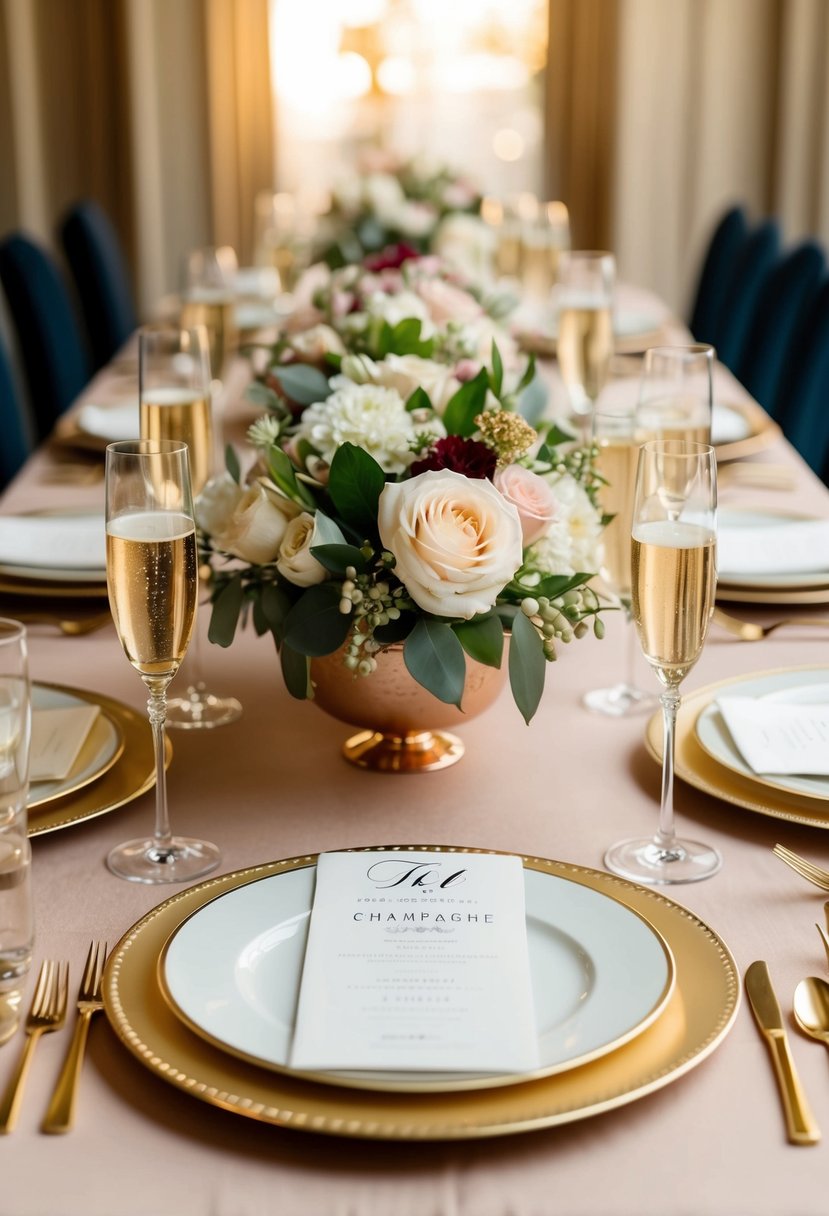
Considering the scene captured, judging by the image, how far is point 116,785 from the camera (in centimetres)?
113

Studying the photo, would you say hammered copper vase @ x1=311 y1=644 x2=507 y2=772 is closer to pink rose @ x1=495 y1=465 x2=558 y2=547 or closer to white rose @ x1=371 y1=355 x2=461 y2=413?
pink rose @ x1=495 y1=465 x2=558 y2=547

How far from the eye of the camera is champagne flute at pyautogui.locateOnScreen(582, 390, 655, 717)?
132cm

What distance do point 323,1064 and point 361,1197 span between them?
7 centimetres

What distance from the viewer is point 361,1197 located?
2.29 feet

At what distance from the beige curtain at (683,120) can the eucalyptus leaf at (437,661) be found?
16.1 feet

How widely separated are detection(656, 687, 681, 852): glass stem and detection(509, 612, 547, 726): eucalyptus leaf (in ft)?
0.30

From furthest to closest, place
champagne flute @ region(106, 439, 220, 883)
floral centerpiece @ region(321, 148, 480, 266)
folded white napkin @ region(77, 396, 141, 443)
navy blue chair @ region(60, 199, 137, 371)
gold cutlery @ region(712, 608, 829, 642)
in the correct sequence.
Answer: navy blue chair @ region(60, 199, 137, 371) < floral centerpiece @ region(321, 148, 480, 266) < folded white napkin @ region(77, 396, 141, 443) < gold cutlery @ region(712, 608, 829, 642) < champagne flute @ region(106, 439, 220, 883)

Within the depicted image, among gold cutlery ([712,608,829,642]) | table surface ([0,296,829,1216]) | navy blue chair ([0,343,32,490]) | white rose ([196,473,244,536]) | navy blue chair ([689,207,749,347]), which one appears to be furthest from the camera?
navy blue chair ([689,207,749,347])

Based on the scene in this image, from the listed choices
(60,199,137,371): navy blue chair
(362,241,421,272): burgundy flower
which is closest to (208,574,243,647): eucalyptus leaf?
(362,241,421,272): burgundy flower

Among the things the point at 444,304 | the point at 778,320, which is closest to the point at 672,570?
the point at 444,304

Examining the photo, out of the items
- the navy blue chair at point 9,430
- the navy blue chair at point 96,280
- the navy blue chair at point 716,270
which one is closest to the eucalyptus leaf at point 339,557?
the navy blue chair at point 9,430

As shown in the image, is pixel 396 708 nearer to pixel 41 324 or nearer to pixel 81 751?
pixel 81 751

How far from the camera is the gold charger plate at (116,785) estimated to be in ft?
3.51

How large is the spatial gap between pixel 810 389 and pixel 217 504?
2.01 meters
